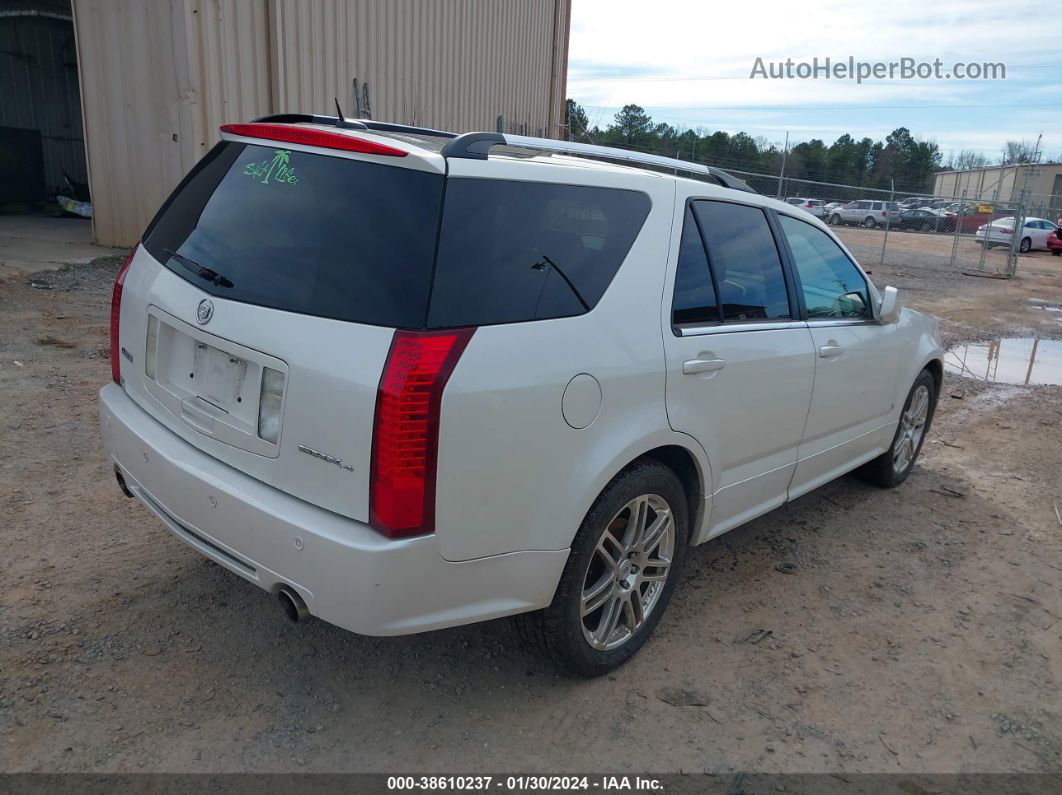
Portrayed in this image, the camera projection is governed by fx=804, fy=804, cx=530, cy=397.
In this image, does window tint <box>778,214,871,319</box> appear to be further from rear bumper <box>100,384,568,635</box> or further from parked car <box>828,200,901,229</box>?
parked car <box>828,200,901,229</box>

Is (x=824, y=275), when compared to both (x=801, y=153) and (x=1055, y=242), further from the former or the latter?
(x=801, y=153)

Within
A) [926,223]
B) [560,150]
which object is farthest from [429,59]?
[926,223]

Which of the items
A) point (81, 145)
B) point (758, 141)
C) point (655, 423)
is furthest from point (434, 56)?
point (758, 141)

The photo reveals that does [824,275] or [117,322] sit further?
[824,275]

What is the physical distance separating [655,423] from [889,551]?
2219 millimetres

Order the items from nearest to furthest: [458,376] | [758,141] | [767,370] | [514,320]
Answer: [458,376] → [514,320] → [767,370] → [758,141]

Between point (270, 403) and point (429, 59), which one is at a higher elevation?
point (429, 59)

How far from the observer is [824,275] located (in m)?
4.23

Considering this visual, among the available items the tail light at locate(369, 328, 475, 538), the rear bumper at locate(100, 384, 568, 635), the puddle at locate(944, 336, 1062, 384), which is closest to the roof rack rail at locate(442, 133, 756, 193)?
the tail light at locate(369, 328, 475, 538)

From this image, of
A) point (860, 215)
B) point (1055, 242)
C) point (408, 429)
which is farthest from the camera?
point (860, 215)

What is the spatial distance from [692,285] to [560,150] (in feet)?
2.46

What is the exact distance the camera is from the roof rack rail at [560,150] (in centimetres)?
251

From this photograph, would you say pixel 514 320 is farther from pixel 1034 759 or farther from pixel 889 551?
pixel 889 551

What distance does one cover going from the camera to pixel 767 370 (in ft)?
11.3
